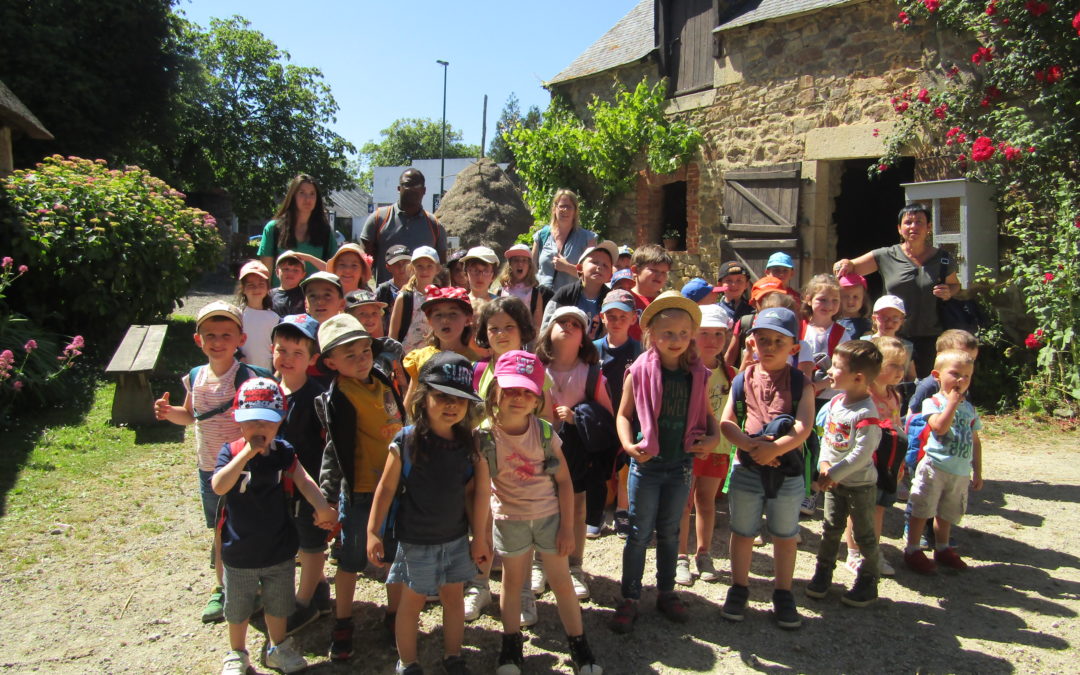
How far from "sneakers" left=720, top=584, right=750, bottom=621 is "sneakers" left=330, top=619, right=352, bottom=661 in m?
1.64

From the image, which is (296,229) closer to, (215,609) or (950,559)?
(215,609)

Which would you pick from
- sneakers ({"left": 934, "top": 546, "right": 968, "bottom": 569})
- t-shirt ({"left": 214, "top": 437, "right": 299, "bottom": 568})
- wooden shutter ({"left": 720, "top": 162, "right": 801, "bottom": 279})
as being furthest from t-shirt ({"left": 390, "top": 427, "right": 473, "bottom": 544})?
wooden shutter ({"left": 720, "top": 162, "right": 801, "bottom": 279})

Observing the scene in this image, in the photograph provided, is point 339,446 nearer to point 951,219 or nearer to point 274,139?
point 951,219

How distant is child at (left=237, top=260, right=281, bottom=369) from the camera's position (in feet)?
13.5

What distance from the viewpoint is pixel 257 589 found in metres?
2.78

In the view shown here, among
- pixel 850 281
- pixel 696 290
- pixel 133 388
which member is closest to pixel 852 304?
pixel 850 281

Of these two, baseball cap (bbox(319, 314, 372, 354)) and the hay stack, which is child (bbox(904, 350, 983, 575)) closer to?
baseball cap (bbox(319, 314, 372, 354))

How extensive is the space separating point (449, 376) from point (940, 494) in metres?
2.71

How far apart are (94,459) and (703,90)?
26.8 feet

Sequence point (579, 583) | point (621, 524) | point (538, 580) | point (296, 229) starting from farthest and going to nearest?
point (296, 229), point (621, 524), point (538, 580), point (579, 583)

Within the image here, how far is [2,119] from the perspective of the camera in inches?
376

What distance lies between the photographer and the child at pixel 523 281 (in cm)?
490

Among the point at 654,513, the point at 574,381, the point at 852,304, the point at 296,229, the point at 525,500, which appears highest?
the point at 296,229

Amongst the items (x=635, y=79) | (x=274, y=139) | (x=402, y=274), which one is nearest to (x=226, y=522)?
(x=402, y=274)
